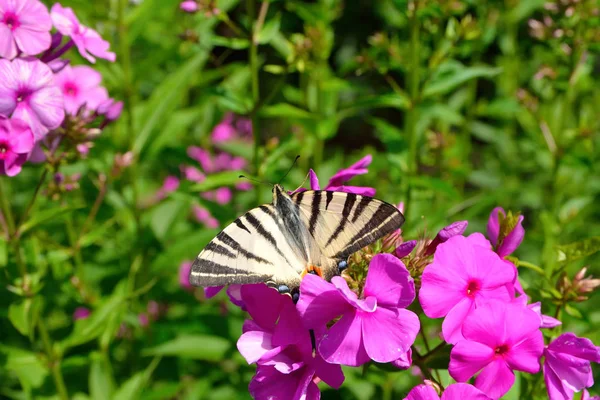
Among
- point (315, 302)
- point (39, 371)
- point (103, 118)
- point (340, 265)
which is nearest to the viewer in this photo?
point (315, 302)

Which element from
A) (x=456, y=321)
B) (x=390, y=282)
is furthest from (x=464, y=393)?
(x=390, y=282)

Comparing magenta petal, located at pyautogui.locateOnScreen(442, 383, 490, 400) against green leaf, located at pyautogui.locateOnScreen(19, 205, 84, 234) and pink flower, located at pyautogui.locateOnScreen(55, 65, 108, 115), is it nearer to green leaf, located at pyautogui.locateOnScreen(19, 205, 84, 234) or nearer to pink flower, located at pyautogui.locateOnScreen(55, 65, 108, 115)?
green leaf, located at pyautogui.locateOnScreen(19, 205, 84, 234)

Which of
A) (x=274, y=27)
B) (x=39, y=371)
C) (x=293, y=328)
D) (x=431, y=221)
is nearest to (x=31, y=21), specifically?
(x=274, y=27)

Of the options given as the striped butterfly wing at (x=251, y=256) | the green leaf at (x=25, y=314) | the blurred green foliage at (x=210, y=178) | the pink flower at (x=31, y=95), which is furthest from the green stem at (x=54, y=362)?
the striped butterfly wing at (x=251, y=256)

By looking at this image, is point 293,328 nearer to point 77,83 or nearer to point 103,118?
point 103,118

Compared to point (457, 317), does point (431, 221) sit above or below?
below
